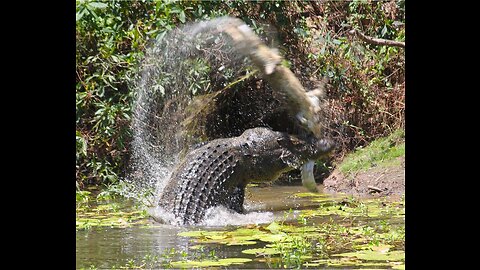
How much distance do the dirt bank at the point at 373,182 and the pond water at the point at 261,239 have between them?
2.99 feet

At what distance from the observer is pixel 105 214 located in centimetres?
820

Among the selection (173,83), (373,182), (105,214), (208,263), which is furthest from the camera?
(173,83)

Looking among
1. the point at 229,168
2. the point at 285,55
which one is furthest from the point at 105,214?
the point at 285,55

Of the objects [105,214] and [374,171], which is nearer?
[105,214]

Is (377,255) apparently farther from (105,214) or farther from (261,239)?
(105,214)

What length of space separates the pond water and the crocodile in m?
0.18

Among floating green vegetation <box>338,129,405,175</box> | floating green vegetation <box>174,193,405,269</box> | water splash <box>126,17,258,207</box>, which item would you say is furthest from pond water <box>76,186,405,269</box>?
water splash <box>126,17,258,207</box>

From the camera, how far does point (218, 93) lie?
36.0 ft

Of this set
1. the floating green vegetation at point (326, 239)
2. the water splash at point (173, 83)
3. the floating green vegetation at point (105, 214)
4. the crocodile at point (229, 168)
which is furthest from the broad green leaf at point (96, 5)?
the floating green vegetation at point (326, 239)

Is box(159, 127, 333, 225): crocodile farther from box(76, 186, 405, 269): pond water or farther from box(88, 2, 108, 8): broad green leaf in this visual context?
box(88, 2, 108, 8): broad green leaf

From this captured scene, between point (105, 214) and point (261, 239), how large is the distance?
8.15ft

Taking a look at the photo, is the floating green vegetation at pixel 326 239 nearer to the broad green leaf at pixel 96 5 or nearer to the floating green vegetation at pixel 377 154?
the floating green vegetation at pixel 377 154

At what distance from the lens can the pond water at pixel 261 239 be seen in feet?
17.9

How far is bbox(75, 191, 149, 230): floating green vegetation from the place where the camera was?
292 inches
